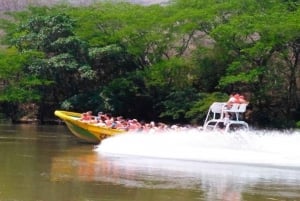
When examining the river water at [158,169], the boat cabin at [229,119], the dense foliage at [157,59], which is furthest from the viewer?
the dense foliage at [157,59]

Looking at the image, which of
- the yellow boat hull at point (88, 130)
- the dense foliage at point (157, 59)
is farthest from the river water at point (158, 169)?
the dense foliage at point (157, 59)

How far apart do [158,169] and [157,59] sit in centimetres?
2215

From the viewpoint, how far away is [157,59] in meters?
36.6

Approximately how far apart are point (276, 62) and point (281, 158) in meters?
17.8

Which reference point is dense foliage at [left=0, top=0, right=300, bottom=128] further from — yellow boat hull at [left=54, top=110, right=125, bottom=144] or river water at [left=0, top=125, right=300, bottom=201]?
river water at [left=0, top=125, right=300, bottom=201]

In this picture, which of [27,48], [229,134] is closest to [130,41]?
[27,48]

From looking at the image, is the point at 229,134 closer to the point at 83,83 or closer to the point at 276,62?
the point at 276,62

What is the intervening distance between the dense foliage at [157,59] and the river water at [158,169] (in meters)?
13.2

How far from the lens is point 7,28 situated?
4141 centimetres

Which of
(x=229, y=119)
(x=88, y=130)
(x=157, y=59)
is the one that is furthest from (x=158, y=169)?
(x=157, y=59)

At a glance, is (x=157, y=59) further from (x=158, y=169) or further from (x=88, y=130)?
(x=158, y=169)

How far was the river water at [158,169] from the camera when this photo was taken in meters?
11.0

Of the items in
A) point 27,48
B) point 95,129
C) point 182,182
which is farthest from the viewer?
point 27,48

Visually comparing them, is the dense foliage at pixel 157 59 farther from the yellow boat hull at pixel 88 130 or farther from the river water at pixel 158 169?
the river water at pixel 158 169
